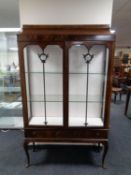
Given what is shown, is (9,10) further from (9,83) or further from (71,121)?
(71,121)

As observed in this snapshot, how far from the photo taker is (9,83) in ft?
10.7

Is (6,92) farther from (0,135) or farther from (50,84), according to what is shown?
(50,84)

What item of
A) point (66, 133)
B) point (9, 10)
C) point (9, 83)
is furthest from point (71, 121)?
point (9, 10)

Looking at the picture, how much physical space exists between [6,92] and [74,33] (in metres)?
2.23

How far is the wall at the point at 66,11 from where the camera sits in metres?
2.00

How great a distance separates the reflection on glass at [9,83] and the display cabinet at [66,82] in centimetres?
120

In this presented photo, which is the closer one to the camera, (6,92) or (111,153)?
(111,153)

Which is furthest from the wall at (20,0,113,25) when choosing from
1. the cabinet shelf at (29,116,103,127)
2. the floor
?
the floor

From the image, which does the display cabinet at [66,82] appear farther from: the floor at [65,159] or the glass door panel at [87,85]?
the floor at [65,159]

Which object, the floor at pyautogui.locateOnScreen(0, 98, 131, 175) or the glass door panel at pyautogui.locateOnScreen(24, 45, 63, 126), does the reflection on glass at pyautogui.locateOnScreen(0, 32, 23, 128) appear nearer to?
the floor at pyautogui.locateOnScreen(0, 98, 131, 175)

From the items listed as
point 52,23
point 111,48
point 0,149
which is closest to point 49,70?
point 52,23

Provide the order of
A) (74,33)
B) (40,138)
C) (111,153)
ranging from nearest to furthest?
(74,33) → (40,138) → (111,153)

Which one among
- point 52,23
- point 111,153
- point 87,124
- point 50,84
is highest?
point 52,23

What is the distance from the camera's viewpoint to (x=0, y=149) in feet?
8.11
